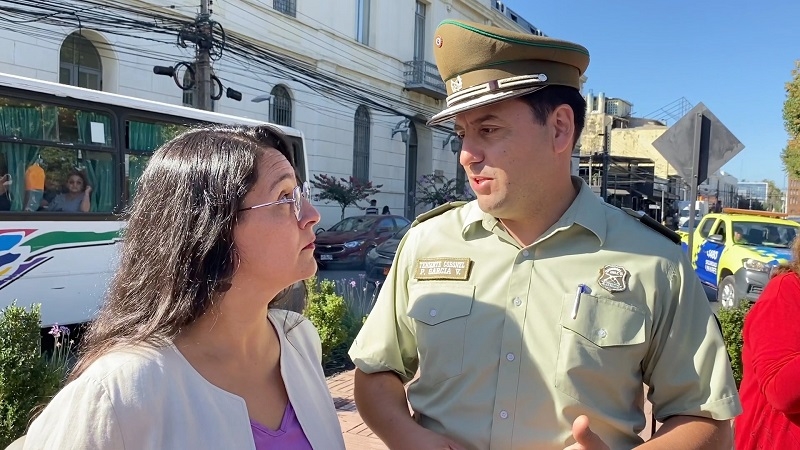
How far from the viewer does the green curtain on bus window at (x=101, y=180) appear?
7.57 m

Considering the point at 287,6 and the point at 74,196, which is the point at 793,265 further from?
the point at 287,6

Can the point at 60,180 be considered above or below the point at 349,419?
above

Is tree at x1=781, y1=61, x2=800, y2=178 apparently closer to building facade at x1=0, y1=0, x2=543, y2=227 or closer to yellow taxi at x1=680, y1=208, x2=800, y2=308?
yellow taxi at x1=680, y1=208, x2=800, y2=308

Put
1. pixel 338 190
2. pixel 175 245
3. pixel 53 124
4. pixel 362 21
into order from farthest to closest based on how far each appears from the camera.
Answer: pixel 362 21 < pixel 338 190 < pixel 53 124 < pixel 175 245

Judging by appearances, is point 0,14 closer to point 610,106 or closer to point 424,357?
point 424,357

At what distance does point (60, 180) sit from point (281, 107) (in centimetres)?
1414

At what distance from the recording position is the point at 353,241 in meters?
15.2

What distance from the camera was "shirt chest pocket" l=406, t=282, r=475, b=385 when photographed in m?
1.81

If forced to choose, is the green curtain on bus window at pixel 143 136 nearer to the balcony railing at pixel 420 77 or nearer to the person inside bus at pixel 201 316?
the person inside bus at pixel 201 316

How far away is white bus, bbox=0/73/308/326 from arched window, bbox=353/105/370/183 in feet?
53.7

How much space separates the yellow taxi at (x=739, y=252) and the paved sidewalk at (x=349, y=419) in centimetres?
668

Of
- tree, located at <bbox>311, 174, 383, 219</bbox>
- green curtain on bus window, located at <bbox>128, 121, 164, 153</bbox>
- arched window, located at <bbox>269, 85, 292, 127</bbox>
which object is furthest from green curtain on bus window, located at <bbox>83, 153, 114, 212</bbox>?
arched window, located at <bbox>269, 85, 292, 127</bbox>

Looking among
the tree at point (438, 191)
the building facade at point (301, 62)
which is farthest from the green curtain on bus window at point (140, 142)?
the tree at point (438, 191)

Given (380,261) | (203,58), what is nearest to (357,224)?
(380,261)
